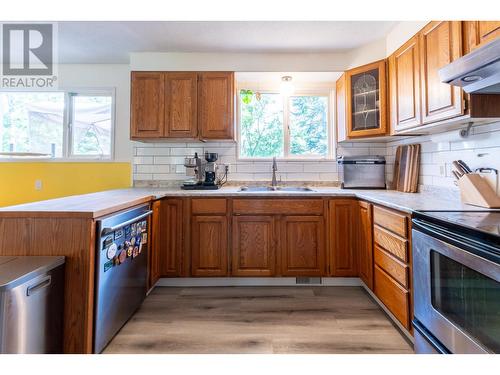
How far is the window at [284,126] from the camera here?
3.03 metres

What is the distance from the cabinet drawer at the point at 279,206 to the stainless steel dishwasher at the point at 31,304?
1.41 meters

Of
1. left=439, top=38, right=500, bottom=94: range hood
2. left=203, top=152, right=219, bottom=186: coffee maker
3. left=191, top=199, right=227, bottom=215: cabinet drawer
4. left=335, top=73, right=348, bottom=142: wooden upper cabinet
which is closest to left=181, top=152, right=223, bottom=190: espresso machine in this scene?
left=203, top=152, right=219, bottom=186: coffee maker

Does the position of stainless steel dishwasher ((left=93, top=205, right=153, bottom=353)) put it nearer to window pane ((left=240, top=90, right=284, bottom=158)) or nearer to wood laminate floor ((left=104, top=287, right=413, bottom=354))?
wood laminate floor ((left=104, top=287, right=413, bottom=354))

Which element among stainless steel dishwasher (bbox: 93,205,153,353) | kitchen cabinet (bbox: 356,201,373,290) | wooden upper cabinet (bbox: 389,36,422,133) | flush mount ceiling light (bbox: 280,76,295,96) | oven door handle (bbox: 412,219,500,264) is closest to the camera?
oven door handle (bbox: 412,219,500,264)

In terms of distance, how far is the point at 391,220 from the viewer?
1675 mm

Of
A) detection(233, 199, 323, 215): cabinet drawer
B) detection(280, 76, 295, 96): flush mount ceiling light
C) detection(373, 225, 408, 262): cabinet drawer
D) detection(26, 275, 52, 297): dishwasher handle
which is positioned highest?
detection(280, 76, 295, 96): flush mount ceiling light

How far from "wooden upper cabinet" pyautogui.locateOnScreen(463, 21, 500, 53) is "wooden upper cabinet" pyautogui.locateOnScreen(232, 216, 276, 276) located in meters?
1.78

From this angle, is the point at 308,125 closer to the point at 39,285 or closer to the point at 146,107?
the point at 146,107

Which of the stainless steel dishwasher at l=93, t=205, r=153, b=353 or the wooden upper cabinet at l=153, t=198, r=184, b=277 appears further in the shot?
the wooden upper cabinet at l=153, t=198, r=184, b=277

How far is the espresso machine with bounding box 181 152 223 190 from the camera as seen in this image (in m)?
2.60

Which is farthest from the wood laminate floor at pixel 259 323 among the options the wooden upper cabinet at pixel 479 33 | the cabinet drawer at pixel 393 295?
the wooden upper cabinet at pixel 479 33
